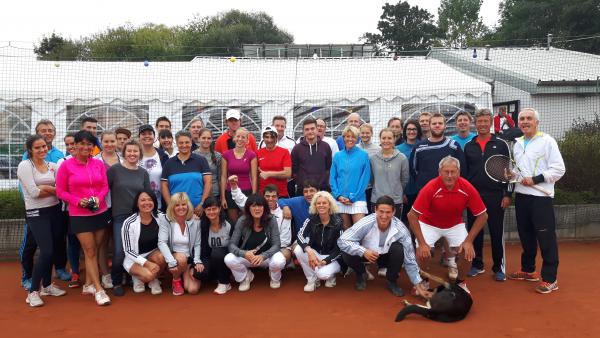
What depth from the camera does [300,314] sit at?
4262 millimetres

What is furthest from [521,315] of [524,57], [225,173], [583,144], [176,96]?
[524,57]

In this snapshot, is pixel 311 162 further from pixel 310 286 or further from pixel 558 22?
pixel 558 22

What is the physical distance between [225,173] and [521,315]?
127 inches

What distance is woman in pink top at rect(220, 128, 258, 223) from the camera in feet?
17.5

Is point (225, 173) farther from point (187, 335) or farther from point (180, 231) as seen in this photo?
point (187, 335)

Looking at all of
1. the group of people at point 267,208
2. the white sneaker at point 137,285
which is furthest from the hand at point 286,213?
the white sneaker at point 137,285

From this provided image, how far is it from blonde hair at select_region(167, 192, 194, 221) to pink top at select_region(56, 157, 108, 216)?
631 millimetres

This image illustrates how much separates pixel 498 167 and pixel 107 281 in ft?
13.8

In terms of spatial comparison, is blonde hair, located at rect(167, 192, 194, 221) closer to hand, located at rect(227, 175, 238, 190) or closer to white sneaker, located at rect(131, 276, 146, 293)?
hand, located at rect(227, 175, 238, 190)

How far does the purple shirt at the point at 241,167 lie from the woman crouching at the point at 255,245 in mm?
450

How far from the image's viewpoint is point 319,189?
18.0 ft

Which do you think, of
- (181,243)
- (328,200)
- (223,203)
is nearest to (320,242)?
(328,200)

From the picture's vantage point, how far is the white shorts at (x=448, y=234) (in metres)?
4.77

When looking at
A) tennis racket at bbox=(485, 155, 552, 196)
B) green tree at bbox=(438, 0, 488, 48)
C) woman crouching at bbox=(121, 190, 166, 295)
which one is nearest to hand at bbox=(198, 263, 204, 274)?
woman crouching at bbox=(121, 190, 166, 295)
